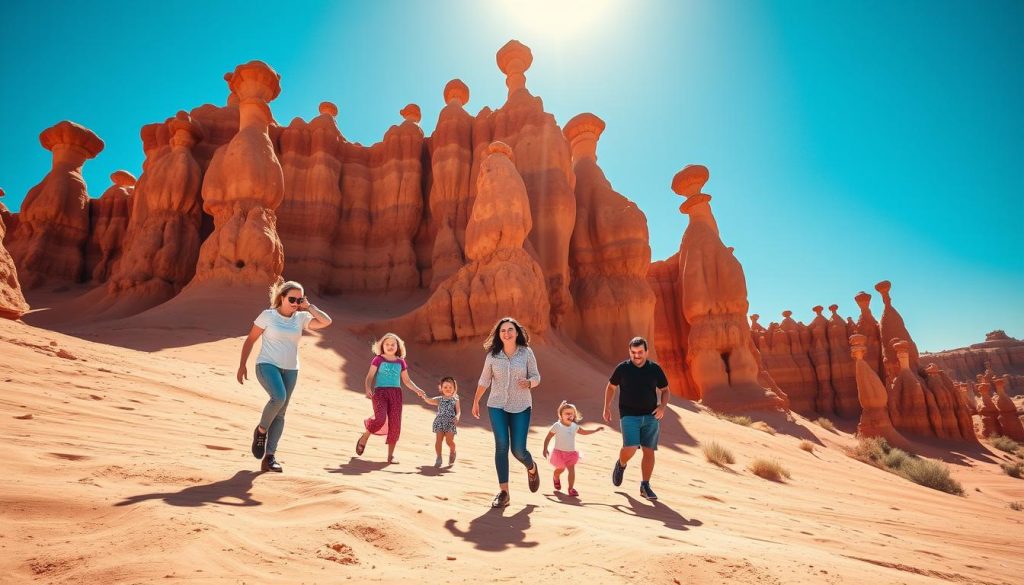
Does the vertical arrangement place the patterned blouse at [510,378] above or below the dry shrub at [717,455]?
above

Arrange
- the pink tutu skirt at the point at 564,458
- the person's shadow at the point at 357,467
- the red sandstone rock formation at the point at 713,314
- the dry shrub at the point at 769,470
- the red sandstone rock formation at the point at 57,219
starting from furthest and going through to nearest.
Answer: the red sandstone rock formation at the point at 57,219 → the red sandstone rock formation at the point at 713,314 → the dry shrub at the point at 769,470 → the pink tutu skirt at the point at 564,458 → the person's shadow at the point at 357,467

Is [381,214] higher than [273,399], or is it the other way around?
[381,214]

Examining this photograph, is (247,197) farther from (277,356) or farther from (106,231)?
(277,356)

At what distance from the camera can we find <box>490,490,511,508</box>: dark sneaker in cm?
357

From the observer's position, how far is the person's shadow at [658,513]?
3745mm

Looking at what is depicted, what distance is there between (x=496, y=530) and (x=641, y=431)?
237 centimetres

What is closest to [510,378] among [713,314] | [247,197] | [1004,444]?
[247,197]

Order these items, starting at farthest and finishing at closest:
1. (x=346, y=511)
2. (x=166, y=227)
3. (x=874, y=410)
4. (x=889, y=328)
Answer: (x=889, y=328) → (x=874, y=410) → (x=166, y=227) → (x=346, y=511)

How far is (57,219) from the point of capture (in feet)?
79.4

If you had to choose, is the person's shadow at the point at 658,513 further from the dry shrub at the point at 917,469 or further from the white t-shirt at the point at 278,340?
the dry shrub at the point at 917,469

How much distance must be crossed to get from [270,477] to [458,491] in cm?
134

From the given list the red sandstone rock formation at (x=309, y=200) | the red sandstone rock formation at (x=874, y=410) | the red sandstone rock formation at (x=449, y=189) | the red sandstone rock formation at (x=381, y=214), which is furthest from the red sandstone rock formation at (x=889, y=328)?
the red sandstone rock formation at (x=309, y=200)

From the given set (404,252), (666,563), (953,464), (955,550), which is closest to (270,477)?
(666,563)

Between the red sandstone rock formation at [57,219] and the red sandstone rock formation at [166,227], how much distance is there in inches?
189
